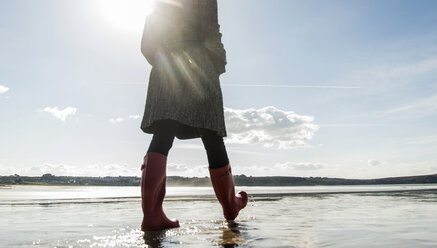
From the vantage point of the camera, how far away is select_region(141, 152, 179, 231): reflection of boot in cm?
272

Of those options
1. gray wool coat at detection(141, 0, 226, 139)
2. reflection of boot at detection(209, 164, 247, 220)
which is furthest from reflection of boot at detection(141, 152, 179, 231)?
reflection of boot at detection(209, 164, 247, 220)

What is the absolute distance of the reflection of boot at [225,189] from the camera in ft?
10.6

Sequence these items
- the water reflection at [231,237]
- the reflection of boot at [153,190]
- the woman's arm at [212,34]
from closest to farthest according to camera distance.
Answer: the water reflection at [231,237] → the reflection of boot at [153,190] → the woman's arm at [212,34]

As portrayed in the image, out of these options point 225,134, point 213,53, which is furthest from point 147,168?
point 213,53

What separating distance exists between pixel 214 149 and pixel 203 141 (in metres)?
0.12

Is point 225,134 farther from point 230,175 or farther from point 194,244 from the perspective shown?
point 194,244

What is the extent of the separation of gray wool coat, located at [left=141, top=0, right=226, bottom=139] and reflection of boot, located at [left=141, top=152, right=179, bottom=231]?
33cm

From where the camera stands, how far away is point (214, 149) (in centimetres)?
319

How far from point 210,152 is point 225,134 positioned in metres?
0.22

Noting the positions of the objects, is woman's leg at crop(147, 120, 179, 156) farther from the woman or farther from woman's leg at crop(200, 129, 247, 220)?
woman's leg at crop(200, 129, 247, 220)

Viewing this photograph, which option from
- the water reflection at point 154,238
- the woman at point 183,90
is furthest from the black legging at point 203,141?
the water reflection at point 154,238

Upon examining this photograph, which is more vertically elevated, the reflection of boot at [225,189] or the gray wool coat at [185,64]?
the gray wool coat at [185,64]

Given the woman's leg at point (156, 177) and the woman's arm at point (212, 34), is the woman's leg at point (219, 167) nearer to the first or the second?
the woman's leg at point (156, 177)

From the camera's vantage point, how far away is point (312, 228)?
9.20 ft
